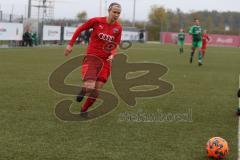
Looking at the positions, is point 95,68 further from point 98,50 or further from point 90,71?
point 98,50

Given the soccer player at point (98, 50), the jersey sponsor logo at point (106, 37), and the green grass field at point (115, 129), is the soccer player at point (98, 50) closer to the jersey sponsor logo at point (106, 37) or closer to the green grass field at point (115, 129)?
the jersey sponsor logo at point (106, 37)

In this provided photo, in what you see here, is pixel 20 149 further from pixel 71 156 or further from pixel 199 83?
pixel 199 83

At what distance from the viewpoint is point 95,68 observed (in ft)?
28.2

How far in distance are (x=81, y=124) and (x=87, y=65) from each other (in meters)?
1.21

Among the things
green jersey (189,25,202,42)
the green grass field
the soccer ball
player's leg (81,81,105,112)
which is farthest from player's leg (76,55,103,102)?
green jersey (189,25,202,42)

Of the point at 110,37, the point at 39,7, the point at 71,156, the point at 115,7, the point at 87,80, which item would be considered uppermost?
the point at 39,7

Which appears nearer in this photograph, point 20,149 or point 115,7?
point 20,149

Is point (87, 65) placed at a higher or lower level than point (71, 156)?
higher

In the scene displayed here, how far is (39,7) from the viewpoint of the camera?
49.1 m

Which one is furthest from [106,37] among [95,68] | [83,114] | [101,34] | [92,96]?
[83,114]

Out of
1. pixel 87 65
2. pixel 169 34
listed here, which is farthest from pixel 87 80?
pixel 169 34

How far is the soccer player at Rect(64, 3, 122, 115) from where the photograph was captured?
851 centimetres

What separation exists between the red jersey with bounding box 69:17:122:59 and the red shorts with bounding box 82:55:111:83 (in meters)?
0.10

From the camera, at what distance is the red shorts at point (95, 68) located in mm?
8547
